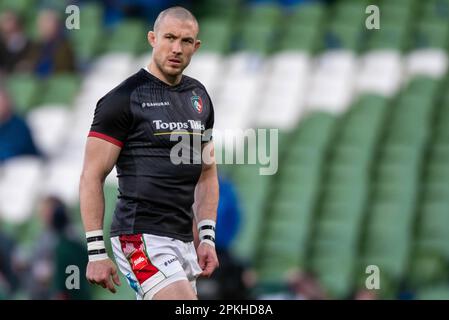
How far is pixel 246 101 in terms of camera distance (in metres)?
11.3

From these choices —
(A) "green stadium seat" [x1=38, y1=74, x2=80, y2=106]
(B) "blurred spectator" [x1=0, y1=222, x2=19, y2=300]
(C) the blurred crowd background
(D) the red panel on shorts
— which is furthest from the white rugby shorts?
(A) "green stadium seat" [x1=38, y1=74, x2=80, y2=106]

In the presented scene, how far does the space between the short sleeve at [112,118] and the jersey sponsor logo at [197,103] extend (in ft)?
1.03

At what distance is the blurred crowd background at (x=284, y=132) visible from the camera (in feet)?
29.5

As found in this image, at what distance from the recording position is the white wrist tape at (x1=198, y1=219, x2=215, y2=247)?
459 centimetres

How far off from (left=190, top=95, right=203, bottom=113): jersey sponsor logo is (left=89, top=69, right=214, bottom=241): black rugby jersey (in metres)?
0.03

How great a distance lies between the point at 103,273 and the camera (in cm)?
412

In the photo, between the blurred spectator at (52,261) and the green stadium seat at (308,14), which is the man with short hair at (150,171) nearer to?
the blurred spectator at (52,261)

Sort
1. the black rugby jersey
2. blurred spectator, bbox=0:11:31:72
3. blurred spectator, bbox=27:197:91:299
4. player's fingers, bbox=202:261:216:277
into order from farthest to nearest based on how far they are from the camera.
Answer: blurred spectator, bbox=0:11:31:72 → blurred spectator, bbox=27:197:91:299 → player's fingers, bbox=202:261:216:277 → the black rugby jersey

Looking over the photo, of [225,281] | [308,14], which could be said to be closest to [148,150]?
[225,281]

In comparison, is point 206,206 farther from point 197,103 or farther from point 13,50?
point 13,50

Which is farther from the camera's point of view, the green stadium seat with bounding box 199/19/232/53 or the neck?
the green stadium seat with bounding box 199/19/232/53

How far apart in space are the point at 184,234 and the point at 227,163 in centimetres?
577

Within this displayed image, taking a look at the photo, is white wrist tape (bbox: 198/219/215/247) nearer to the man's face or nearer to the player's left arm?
the player's left arm
